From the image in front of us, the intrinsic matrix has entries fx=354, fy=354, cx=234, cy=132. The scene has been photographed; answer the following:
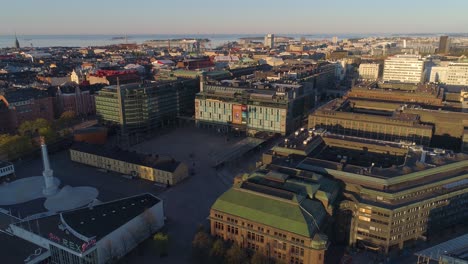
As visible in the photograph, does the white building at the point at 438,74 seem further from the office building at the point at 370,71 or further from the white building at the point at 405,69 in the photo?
the office building at the point at 370,71

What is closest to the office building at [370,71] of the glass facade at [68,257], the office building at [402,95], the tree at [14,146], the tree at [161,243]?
the office building at [402,95]

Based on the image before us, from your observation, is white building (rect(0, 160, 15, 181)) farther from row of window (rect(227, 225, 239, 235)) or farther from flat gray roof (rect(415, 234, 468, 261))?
flat gray roof (rect(415, 234, 468, 261))

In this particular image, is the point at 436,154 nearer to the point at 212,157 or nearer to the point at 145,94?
the point at 212,157

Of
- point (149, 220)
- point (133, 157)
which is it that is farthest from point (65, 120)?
point (149, 220)

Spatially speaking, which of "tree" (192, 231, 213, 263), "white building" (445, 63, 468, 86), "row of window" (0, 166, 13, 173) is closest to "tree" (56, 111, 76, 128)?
"row of window" (0, 166, 13, 173)

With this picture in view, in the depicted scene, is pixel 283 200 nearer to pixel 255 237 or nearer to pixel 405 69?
pixel 255 237

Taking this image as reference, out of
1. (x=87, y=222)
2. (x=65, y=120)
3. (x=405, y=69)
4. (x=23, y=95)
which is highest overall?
(x=405, y=69)
